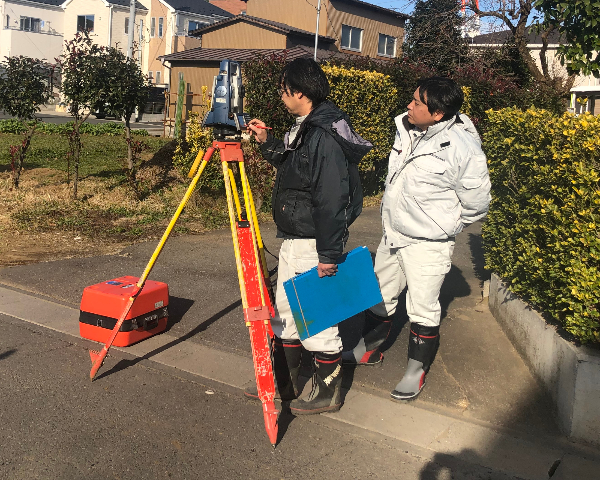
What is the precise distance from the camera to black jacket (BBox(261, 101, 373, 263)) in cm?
352

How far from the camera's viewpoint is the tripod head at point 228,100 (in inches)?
147

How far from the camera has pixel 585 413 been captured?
12.1 ft

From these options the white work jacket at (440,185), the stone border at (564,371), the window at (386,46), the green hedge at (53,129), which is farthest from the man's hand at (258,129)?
the window at (386,46)

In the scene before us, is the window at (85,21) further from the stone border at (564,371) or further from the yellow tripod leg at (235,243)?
the stone border at (564,371)

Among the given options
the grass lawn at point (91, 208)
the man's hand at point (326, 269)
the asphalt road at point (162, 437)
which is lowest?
the asphalt road at point (162, 437)

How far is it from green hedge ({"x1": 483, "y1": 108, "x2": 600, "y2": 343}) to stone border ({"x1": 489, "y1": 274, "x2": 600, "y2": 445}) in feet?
0.34

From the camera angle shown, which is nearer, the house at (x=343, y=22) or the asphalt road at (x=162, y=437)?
the asphalt road at (x=162, y=437)

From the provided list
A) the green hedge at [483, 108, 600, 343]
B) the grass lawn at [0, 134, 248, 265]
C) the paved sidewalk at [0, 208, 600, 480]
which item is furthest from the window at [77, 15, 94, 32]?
the green hedge at [483, 108, 600, 343]

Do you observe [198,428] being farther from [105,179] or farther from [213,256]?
[105,179]

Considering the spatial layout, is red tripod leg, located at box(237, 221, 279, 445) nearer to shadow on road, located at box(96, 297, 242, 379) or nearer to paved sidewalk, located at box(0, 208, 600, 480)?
paved sidewalk, located at box(0, 208, 600, 480)

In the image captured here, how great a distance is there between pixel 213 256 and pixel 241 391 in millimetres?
3385

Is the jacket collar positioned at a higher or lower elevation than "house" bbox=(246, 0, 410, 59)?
lower

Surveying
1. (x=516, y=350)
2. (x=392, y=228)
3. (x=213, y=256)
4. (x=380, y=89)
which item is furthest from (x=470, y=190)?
(x=380, y=89)

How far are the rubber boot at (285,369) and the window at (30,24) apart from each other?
54.7 meters
